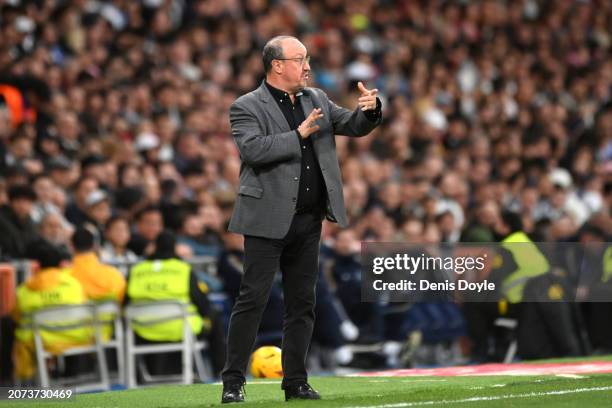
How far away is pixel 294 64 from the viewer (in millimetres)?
8398

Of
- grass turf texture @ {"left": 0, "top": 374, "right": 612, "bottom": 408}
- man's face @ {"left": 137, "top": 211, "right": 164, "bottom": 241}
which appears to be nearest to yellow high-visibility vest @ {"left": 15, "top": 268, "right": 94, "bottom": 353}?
man's face @ {"left": 137, "top": 211, "right": 164, "bottom": 241}

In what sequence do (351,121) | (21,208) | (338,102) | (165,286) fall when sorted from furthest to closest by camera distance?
(338,102) < (21,208) < (165,286) < (351,121)

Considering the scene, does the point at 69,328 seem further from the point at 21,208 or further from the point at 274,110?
the point at 274,110

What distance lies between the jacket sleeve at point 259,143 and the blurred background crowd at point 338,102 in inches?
188

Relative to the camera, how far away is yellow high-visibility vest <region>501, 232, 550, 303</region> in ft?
39.2

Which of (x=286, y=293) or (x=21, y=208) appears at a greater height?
(x=21, y=208)

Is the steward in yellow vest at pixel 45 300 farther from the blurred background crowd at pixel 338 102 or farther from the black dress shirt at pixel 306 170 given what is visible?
the black dress shirt at pixel 306 170

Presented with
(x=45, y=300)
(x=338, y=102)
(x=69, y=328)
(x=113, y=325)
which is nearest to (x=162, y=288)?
(x=113, y=325)

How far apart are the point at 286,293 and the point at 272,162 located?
31.7 inches

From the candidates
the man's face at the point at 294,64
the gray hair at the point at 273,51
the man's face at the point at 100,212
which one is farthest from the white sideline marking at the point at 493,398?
the man's face at the point at 100,212

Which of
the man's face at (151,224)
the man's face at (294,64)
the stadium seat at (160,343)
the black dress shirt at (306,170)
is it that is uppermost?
the man's face at (294,64)

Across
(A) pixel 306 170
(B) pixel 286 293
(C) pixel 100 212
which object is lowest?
(B) pixel 286 293

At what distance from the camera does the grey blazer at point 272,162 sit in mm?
8219

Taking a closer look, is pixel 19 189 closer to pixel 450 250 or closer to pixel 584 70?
pixel 450 250
